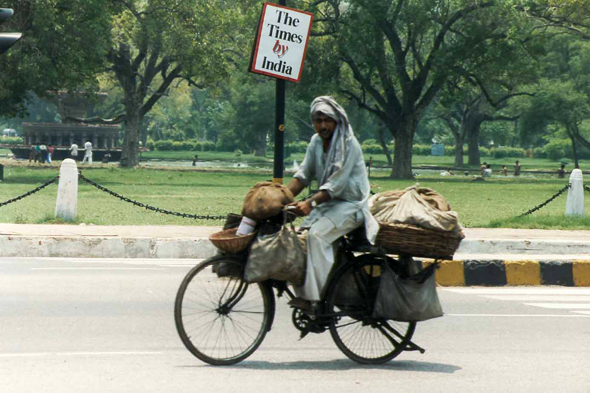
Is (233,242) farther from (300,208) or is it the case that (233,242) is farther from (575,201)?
(575,201)

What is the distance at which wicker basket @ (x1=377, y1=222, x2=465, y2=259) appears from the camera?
21.7ft

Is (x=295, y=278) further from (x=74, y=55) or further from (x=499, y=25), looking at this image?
(x=499, y=25)

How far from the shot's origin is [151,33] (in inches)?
1770

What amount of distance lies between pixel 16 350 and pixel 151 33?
39.2 metres

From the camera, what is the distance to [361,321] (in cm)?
686

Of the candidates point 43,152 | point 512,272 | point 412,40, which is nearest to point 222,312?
point 512,272

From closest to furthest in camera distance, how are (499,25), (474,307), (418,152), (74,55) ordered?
(474,307) → (74,55) → (499,25) → (418,152)

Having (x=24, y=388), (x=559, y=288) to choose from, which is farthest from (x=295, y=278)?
(x=559, y=288)

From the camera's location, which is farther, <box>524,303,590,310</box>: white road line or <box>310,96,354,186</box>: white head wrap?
<box>524,303,590,310</box>: white road line

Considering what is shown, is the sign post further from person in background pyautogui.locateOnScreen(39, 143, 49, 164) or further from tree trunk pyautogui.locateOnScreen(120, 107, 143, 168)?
person in background pyautogui.locateOnScreen(39, 143, 49, 164)

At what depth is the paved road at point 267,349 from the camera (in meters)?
6.16

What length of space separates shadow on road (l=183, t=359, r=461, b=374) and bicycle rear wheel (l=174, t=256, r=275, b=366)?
0.14 metres

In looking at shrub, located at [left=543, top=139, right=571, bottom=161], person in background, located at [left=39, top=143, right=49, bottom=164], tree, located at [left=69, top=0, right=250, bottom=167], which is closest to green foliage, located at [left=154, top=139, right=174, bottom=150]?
shrub, located at [left=543, top=139, right=571, bottom=161]

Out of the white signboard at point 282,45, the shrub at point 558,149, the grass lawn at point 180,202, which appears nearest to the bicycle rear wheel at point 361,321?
the white signboard at point 282,45
